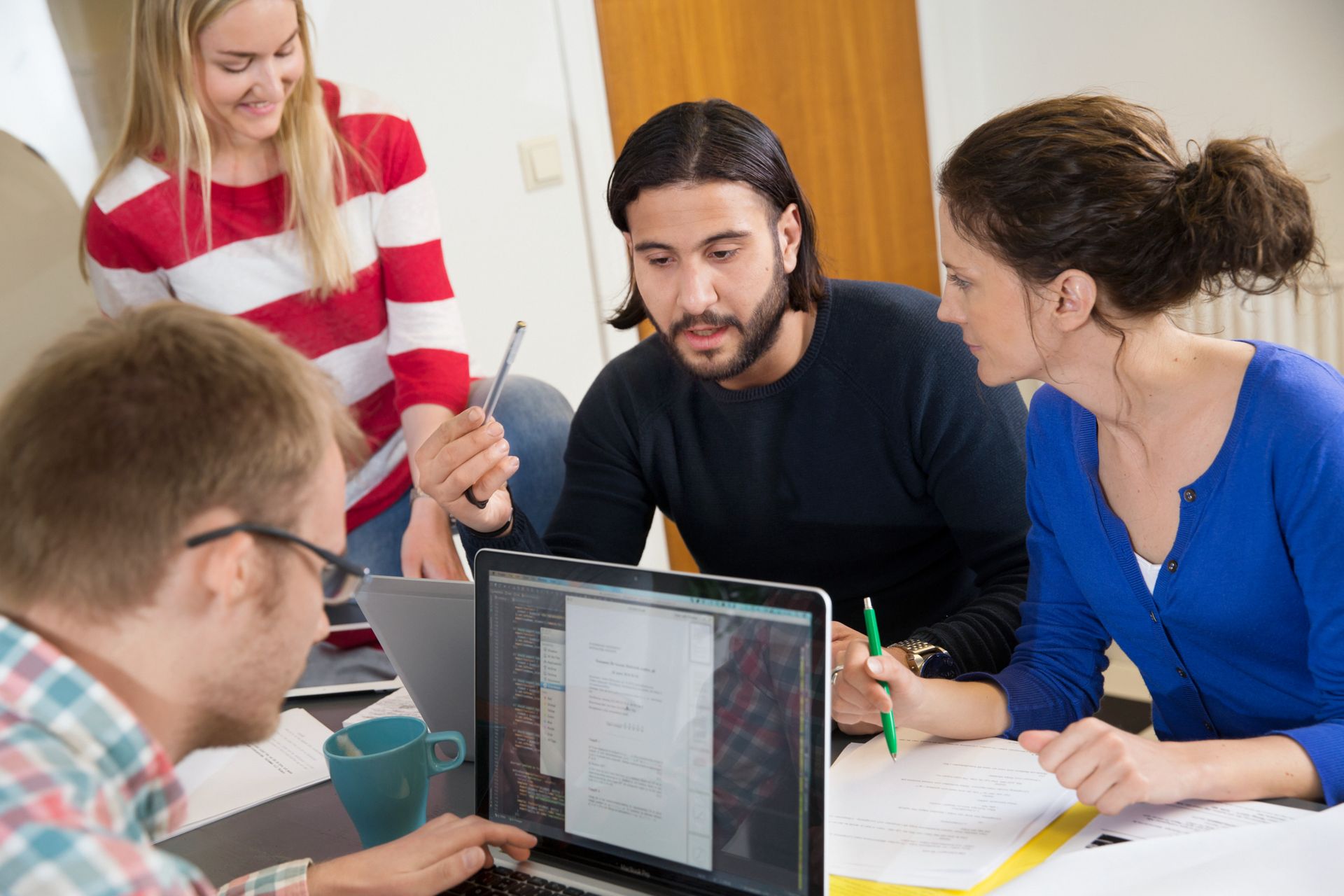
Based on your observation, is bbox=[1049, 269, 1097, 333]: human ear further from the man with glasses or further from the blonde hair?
the blonde hair

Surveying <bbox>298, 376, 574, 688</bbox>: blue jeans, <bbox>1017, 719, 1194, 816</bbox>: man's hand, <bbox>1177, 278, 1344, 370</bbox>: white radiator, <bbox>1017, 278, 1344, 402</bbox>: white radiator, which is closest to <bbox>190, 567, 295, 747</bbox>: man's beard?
<bbox>1017, 719, 1194, 816</bbox>: man's hand

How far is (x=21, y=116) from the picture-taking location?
1952 mm

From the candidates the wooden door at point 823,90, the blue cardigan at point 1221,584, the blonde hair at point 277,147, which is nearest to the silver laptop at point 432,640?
the blue cardigan at point 1221,584

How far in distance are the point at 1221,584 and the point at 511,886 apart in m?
0.69

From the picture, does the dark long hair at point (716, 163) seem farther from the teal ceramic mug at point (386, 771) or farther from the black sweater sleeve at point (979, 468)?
the teal ceramic mug at point (386, 771)

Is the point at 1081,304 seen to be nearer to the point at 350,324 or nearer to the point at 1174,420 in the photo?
the point at 1174,420

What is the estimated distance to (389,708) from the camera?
1342mm

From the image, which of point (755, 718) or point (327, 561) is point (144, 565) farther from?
point (755, 718)

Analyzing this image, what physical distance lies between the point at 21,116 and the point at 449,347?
0.81 m

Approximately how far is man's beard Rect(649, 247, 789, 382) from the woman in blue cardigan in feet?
1.02

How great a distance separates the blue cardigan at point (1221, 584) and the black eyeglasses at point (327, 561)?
0.64 metres

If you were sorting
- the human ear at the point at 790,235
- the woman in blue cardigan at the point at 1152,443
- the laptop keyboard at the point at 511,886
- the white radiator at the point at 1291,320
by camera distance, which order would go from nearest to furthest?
the laptop keyboard at the point at 511,886, the woman in blue cardigan at the point at 1152,443, the human ear at the point at 790,235, the white radiator at the point at 1291,320

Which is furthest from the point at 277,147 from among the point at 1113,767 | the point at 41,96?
the point at 1113,767

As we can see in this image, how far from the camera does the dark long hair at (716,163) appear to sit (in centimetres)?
151
